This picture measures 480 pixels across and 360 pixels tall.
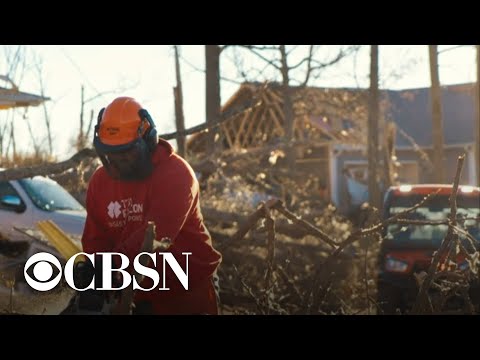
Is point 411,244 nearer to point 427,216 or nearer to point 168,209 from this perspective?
point 427,216

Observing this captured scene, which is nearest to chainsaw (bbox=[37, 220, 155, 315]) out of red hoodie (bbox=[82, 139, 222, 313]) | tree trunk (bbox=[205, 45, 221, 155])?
red hoodie (bbox=[82, 139, 222, 313])

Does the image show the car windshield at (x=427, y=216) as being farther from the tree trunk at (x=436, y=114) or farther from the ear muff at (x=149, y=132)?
the tree trunk at (x=436, y=114)

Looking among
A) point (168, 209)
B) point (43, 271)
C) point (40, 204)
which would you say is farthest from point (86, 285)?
point (40, 204)

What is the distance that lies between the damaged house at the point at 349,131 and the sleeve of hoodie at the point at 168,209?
38.2 ft

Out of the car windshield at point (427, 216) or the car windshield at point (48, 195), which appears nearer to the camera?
the car windshield at point (427, 216)

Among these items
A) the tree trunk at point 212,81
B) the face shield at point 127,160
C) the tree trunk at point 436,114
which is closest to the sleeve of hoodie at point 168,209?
the face shield at point 127,160

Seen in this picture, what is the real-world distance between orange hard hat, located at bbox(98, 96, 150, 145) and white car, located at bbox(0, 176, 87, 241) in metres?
3.70

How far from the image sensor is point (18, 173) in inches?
275

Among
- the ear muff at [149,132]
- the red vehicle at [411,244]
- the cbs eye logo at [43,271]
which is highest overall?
the ear muff at [149,132]

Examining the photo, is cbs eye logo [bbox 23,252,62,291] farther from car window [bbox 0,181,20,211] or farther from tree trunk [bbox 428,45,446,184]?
tree trunk [bbox 428,45,446,184]

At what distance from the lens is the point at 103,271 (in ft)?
12.2

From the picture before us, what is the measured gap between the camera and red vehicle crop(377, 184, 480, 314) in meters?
7.71

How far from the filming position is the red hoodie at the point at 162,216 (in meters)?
4.08
